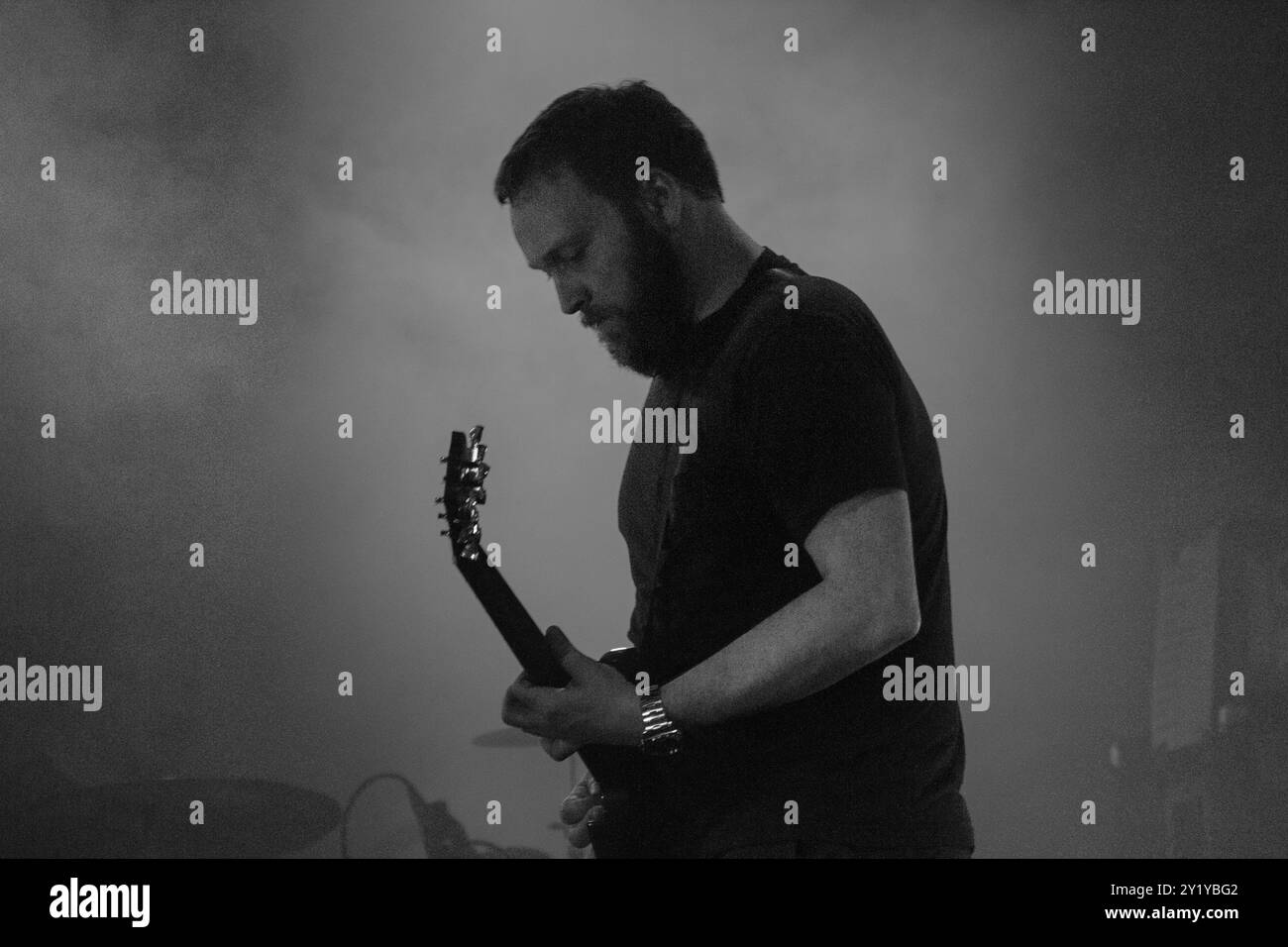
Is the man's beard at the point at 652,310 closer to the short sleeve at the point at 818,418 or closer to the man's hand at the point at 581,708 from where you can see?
the short sleeve at the point at 818,418

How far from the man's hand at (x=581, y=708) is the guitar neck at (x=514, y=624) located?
0.09 feet

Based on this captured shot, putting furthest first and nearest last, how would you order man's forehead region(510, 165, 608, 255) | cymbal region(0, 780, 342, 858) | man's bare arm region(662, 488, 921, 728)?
cymbal region(0, 780, 342, 858)
man's forehead region(510, 165, 608, 255)
man's bare arm region(662, 488, 921, 728)

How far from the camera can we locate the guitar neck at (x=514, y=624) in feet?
5.42

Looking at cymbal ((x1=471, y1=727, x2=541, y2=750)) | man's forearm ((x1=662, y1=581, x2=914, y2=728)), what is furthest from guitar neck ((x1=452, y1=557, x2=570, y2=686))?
cymbal ((x1=471, y1=727, x2=541, y2=750))

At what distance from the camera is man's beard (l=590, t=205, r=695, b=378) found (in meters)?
1.63

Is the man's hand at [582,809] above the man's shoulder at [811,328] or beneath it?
beneath

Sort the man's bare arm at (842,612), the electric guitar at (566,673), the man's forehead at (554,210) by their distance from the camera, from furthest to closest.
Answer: the man's forehead at (554,210) → the electric guitar at (566,673) → the man's bare arm at (842,612)

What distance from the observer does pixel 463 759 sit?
2221 millimetres

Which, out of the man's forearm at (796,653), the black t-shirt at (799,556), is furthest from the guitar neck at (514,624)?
the man's forearm at (796,653)

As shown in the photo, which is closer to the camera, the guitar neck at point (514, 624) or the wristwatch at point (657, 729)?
the wristwatch at point (657, 729)

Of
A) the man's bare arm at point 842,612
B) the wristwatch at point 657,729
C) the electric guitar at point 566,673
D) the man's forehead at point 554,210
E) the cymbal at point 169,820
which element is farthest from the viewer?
the cymbal at point 169,820

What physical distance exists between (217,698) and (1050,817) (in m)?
1.53

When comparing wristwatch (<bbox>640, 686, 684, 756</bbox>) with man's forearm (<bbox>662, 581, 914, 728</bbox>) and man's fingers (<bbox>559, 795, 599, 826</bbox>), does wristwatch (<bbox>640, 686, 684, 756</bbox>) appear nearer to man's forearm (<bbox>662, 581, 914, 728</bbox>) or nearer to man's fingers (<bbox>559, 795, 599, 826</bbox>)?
man's forearm (<bbox>662, 581, 914, 728</bbox>)

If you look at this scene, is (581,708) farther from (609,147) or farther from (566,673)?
(609,147)
